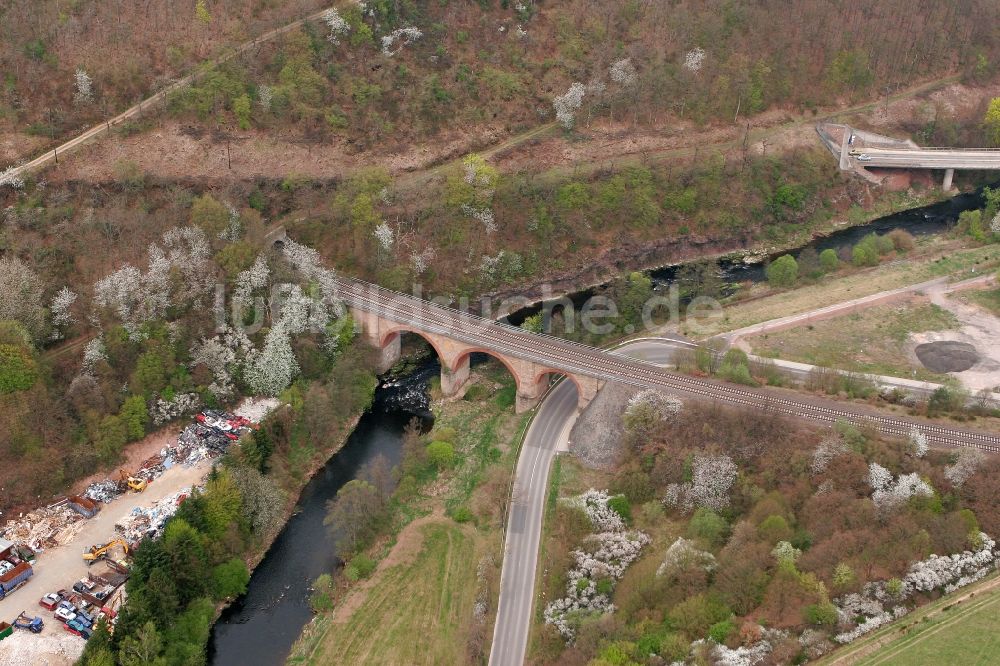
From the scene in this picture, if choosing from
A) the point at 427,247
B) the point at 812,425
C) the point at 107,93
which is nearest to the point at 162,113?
the point at 107,93

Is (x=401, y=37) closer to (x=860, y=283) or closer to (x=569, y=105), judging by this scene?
(x=569, y=105)

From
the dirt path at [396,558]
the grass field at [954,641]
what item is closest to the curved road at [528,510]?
the dirt path at [396,558]

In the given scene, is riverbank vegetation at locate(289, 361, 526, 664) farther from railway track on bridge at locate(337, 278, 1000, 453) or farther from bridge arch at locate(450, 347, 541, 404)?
railway track on bridge at locate(337, 278, 1000, 453)

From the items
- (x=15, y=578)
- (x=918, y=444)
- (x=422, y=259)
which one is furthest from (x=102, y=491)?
(x=918, y=444)

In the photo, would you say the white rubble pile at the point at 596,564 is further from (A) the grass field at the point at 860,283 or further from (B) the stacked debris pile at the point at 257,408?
(A) the grass field at the point at 860,283

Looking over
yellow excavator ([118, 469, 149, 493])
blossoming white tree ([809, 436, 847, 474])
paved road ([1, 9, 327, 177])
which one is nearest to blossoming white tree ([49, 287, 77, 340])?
yellow excavator ([118, 469, 149, 493])

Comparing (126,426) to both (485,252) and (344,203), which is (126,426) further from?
(485,252)
